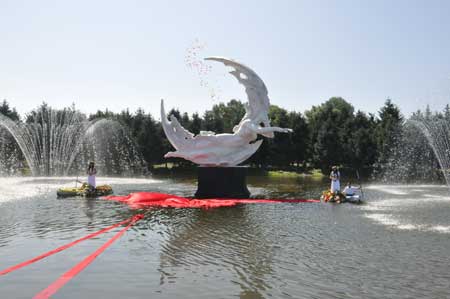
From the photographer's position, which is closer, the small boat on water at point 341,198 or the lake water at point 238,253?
the lake water at point 238,253

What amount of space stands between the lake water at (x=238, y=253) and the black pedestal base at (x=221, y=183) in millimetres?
5381

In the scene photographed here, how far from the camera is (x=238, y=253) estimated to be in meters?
9.44

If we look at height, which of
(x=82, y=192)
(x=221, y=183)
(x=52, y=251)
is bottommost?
(x=52, y=251)

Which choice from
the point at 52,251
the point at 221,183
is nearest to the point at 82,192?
the point at 221,183

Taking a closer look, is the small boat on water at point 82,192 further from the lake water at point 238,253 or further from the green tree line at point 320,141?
the green tree line at point 320,141

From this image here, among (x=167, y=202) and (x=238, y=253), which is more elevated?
(x=167, y=202)

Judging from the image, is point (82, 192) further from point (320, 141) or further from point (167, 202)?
point (320, 141)

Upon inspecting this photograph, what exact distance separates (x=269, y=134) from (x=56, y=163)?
83.4 ft

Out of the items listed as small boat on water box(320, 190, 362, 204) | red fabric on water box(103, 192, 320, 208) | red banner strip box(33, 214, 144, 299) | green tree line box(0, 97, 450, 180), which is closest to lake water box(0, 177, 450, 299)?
red banner strip box(33, 214, 144, 299)

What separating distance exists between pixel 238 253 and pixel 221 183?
12366 millimetres

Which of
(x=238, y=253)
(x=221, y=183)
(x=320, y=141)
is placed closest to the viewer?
(x=238, y=253)

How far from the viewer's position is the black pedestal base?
71.1 ft

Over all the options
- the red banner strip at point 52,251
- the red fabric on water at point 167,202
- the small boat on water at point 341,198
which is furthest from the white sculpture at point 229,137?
the red banner strip at point 52,251

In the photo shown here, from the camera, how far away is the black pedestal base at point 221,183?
2167 cm
